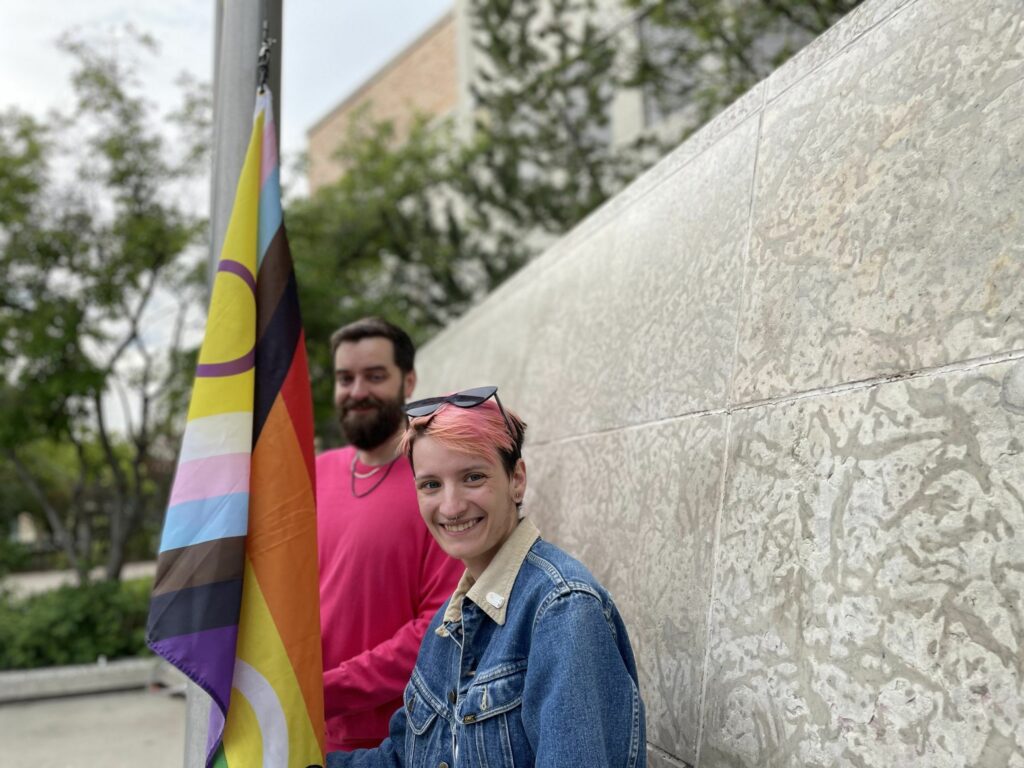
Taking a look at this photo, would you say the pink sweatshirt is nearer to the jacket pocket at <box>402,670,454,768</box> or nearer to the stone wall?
the jacket pocket at <box>402,670,454,768</box>

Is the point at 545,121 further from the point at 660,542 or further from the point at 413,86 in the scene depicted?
the point at 660,542

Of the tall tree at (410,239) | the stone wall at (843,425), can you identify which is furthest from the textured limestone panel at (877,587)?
the tall tree at (410,239)

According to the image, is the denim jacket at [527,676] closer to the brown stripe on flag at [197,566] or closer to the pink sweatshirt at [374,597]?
the pink sweatshirt at [374,597]

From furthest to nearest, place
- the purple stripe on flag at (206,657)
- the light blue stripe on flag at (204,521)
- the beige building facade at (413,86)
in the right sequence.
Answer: the beige building facade at (413,86) → the light blue stripe on flag at (204,521) → the purple stripe on flag at (206,657)

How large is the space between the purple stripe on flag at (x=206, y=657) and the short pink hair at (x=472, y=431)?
650 mm

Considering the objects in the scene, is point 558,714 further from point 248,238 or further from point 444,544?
point 248,238

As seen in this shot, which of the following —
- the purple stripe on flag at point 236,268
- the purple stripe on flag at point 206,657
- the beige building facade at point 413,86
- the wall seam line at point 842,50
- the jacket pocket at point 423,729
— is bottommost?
the jacket pocket at point 423,729

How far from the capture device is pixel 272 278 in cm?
244

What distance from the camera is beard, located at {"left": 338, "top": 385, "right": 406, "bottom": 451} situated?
111 inches

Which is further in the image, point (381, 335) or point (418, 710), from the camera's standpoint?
point (381, 335)

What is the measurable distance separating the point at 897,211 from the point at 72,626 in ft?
30.9

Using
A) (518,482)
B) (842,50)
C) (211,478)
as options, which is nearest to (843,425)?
(518,482)

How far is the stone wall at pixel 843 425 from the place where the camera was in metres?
1.51

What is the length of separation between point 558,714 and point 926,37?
5.08ft
